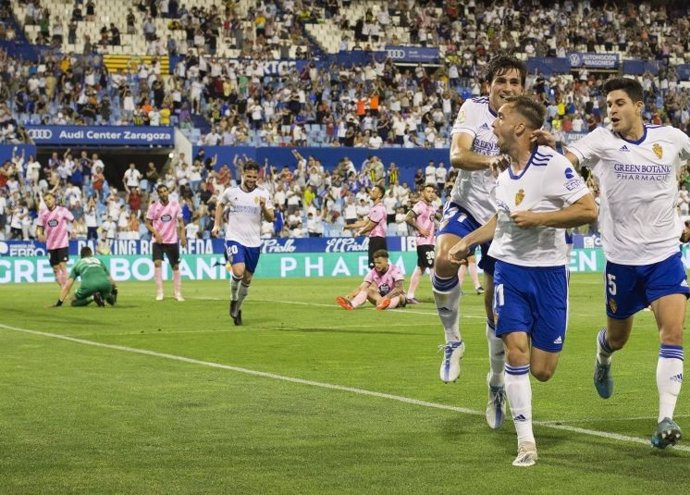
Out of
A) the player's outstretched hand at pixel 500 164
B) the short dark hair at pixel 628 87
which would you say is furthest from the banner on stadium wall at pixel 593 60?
the player's outstretched hand at pixel 500 164

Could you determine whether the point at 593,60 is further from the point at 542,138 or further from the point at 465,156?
the point at 542,138

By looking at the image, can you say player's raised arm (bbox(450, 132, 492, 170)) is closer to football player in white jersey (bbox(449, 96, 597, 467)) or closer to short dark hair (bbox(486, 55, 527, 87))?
short dark hair (bbox(486, 55, 527, 87))

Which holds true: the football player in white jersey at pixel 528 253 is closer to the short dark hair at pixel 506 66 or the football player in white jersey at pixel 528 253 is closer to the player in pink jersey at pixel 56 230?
the short dark hair at pixel 506 66

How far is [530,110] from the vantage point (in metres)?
7.92

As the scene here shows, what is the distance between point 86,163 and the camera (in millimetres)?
42500

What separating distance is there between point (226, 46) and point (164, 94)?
19.1 feet

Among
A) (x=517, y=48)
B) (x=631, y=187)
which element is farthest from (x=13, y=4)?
(x=631, y=187)

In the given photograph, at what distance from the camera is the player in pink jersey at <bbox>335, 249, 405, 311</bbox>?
941 inches

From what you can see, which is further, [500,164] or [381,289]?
[381,289]

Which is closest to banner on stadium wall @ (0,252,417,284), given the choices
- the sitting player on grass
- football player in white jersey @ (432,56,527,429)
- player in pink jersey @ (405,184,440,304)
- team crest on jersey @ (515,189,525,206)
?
player in pink jersey @ (405,184,440,304)

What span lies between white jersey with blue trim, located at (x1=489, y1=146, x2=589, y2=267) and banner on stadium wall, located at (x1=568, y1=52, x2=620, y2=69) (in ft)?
165

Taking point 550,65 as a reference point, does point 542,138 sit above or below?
below

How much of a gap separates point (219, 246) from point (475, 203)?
99.2 feet

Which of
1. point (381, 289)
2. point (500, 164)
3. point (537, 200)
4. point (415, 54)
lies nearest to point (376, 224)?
point (381, 289)
